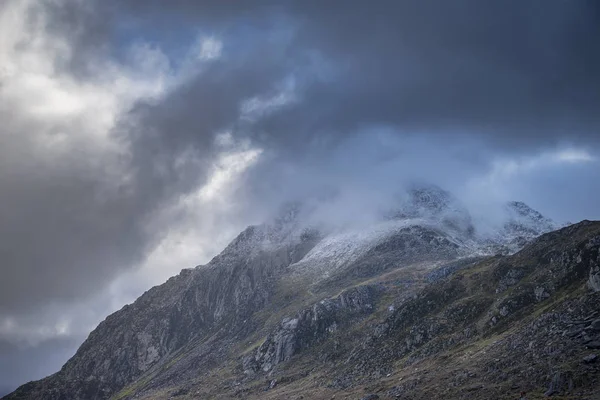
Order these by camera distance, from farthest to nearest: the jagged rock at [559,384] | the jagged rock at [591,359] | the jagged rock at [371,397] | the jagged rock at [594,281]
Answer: the jagged rock at [371,397] < the jagged rock at [594,281] < the jagged rock at [591,359] < the jagged rock at [559,384]

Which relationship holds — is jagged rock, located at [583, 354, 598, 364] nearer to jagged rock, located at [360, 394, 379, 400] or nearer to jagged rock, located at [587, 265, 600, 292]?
jagged rock, located at [587, 265, 600, 292]

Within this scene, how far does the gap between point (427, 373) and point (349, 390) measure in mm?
28514

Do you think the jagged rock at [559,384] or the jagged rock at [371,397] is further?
the jagged rock at [371,397]

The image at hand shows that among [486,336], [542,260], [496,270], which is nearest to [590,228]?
[542,260]

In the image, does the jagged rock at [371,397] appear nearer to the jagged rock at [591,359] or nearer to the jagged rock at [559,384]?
the jagged rock at [559,384]

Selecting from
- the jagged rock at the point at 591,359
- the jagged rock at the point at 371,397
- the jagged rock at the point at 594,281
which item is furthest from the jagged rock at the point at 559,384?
the jagged rock at the point at 371,397

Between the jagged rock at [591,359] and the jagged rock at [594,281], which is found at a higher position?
the jagged rock at [594,281]

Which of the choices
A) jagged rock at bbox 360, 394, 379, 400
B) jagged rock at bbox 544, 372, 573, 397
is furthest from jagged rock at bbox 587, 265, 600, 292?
jagged rock at bbox 360, 394, 379, 400

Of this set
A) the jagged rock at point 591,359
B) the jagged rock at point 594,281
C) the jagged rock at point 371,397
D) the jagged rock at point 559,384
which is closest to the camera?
the jagged rock at point 559,384

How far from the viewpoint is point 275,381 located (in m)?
184

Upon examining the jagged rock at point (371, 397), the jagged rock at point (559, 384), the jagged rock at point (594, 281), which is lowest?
the jagged rock at point (559, 384)

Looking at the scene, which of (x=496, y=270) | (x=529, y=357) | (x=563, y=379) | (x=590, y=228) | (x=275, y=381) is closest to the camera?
(x=563, y=379)

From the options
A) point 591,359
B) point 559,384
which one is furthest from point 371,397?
point 591,359

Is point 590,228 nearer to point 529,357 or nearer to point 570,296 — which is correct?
point 570,296
